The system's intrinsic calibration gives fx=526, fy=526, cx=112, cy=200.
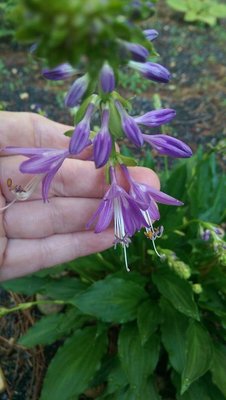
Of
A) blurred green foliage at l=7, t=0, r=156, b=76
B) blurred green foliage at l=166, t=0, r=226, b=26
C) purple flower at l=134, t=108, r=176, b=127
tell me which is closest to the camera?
blurred green foliage at l=7, t=0, r=156, b=76

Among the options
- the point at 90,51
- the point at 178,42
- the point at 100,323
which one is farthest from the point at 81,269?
the point at 178,42

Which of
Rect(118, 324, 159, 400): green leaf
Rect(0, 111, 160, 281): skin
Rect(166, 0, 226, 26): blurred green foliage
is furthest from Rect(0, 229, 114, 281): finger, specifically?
Rect(166, 0, 226, 26): blurred green foliage

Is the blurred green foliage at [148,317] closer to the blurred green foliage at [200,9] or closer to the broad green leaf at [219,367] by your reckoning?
the broad green leaf at [219,367]

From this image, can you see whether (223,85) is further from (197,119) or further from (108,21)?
(108,21)

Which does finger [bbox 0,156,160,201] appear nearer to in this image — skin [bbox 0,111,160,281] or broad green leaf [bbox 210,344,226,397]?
skin [bbox 0,111,160,281]

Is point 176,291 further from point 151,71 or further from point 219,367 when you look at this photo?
point 151,71

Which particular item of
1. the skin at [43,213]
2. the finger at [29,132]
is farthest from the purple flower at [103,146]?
the finger at [29,132]

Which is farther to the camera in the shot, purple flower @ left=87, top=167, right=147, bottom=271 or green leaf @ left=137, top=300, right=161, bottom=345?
green leaf @ left=137, top=300, right=161, bottom=345
